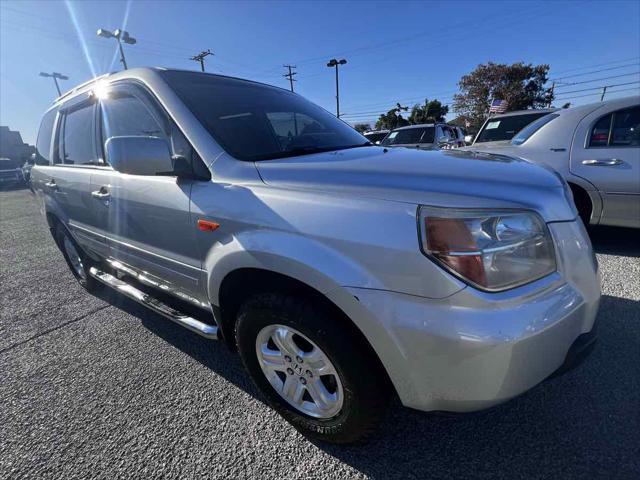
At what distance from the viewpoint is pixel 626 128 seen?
12.1 feet

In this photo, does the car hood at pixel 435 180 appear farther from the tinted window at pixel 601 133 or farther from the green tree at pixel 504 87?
the green tree at pixel 504 87

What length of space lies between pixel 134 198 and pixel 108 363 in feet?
4.00

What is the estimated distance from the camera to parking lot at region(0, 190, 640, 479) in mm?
1561

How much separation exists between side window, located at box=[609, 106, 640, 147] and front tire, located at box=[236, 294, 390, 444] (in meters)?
4.08

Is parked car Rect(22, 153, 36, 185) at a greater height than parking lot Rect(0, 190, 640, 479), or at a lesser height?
greater

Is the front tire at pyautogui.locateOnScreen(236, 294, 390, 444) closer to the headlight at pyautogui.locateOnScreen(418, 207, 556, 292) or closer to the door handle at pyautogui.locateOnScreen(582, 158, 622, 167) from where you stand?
the headlight at pyautogui.locateOnScreen(418, 207, 556, 292)

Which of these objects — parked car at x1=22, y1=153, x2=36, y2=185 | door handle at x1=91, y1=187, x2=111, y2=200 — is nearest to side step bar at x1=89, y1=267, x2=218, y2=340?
door handle at x1=91, y1=187, x2=111, y2=200

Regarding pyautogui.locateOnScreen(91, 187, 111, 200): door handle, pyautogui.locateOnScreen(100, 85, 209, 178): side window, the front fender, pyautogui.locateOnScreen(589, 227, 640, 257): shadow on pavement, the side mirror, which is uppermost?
pyautogui.locateOnScreen(100, 85, 209, 178): side window

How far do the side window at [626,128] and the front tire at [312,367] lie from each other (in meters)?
4.08

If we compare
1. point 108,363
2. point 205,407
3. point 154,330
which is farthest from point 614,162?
point 108,363

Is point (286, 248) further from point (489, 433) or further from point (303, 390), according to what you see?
point (489, 433)

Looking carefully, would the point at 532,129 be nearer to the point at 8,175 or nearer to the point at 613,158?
the point at 613,158

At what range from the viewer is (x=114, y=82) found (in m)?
2.34

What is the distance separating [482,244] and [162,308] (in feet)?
6.47
